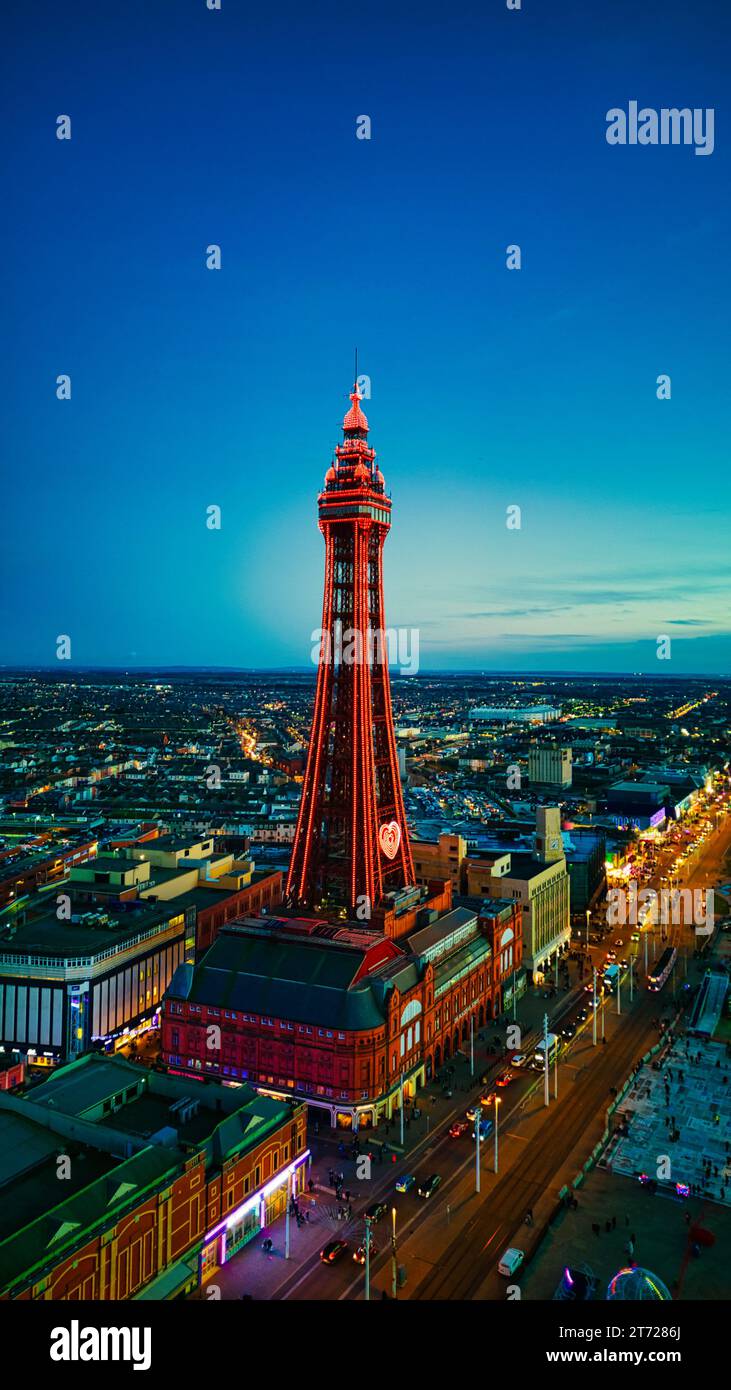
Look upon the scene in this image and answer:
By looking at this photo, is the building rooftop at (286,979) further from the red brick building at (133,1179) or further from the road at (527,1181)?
the road at (527,1181)

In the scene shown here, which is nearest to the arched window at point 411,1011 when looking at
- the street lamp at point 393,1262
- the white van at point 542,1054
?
the white van at point 542,1054

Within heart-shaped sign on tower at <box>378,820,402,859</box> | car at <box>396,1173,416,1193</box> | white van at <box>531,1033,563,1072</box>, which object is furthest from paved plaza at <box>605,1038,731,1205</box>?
heart-shaped sign on tower at <box>378,820,402,859</box>

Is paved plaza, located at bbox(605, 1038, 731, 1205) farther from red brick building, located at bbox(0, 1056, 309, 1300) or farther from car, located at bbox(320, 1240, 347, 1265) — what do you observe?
red brick building, located at bbox(0, 1056, 309, 1300)

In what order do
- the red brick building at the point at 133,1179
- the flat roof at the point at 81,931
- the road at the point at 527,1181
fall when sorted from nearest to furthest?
the red brick building at the point at 133,1179 < the road at the point at 527,1181 < the flat roof at the point at 81,931

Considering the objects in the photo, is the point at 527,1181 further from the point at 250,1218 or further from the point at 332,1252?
the point at 250,1218
